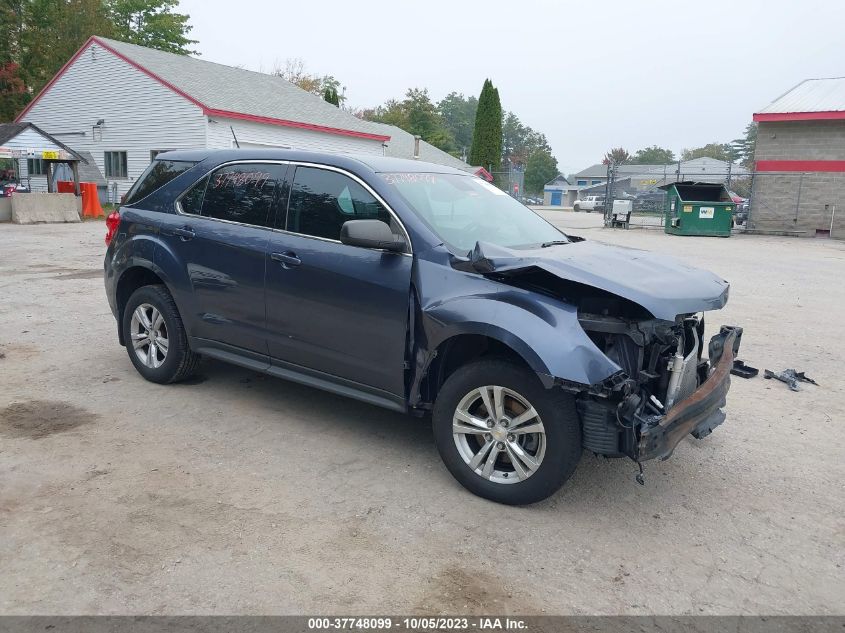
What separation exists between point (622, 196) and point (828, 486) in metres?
32.2

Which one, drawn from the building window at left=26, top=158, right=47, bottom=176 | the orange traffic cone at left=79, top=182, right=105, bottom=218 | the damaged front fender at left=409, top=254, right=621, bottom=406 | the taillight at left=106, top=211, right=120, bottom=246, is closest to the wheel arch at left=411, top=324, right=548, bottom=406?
the damaged front fender at left=409, top=254, right=621, bottom=406

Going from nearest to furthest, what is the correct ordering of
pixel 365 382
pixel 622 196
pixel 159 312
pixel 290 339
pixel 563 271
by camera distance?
pixel 563 271 < pixel 365 382 < pixel 290 339 < pixel 159 312 < pixel 622 196

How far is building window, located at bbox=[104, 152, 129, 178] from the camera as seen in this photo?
27891 mm

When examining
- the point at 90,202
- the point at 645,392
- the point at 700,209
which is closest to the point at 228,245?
the point at 645,392

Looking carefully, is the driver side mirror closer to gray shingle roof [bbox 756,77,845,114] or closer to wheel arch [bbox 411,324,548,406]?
wheel arch [bbox 411,324,548,406]

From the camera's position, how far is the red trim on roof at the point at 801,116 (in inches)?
919

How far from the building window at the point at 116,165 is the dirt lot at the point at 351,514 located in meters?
24.9

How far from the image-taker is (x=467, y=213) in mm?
4461

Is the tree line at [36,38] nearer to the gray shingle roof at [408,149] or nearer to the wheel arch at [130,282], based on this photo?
the gray shingle roof at [408,149]

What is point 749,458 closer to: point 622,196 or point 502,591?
point 502,591

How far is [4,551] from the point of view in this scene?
3039mm

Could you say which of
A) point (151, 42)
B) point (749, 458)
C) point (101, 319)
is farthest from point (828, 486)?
point (151, 42)

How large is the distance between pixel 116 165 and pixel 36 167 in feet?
11.9

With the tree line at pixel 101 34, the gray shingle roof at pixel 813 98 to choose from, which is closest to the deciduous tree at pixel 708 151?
the tree line at pixel 101 34
